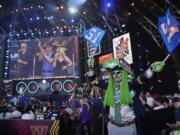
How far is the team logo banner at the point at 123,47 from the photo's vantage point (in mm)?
14511

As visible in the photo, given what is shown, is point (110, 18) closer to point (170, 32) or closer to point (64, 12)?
point (64, 12)

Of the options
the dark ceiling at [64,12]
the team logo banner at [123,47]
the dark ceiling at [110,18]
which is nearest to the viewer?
the dark ceiling at [64,12]

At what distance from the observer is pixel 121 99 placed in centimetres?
424

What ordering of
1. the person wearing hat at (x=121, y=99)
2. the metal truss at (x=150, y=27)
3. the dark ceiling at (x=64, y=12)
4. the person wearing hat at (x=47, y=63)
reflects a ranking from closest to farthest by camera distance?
the person wearing hat at (x=121, y=99), the dark ceiling at (x=64, y=12), the metal truss at (x=150, y=27), the person wearing hat at (x=47, y=63)

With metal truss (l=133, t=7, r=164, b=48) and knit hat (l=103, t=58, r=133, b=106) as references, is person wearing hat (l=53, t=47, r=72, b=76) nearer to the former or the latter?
metal truss (l=133, t=7, r=164, b=48)

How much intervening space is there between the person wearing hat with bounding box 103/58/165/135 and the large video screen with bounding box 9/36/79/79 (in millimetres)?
19235

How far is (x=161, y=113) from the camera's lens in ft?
26.9

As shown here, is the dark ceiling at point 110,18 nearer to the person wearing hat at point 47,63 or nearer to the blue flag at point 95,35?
the blue flag at point 95,35

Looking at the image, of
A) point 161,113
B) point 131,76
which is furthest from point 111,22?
point 131,76

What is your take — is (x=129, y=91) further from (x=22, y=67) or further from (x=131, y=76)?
(x=22, y=67)

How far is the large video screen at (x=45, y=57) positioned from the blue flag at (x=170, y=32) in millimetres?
16904

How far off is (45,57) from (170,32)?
19.0 m

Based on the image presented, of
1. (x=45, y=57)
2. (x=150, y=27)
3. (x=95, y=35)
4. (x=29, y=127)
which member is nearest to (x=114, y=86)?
(x=29, y=127)

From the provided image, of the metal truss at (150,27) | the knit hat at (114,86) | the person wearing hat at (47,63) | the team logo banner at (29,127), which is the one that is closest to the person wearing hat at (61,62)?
the person wearing hat at (47,63)
